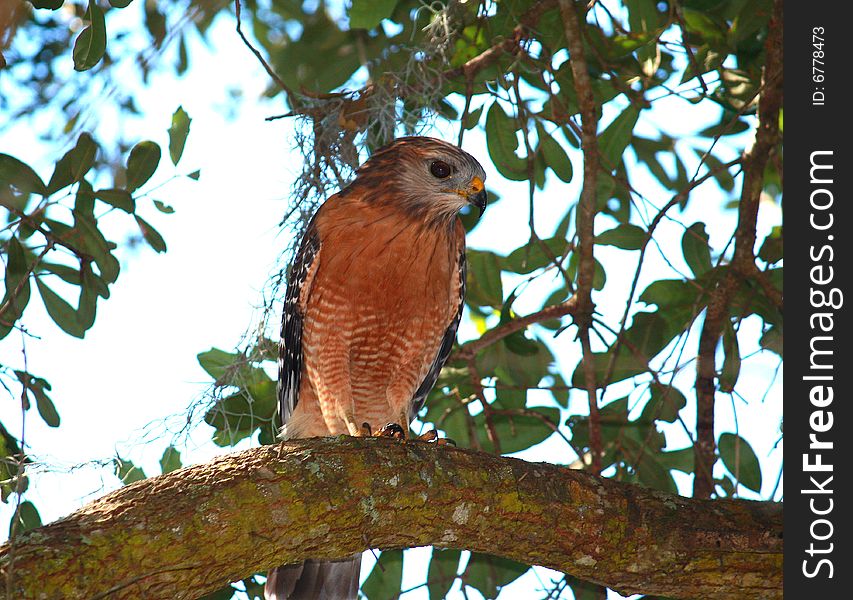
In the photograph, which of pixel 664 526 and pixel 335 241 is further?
pixel 335 241

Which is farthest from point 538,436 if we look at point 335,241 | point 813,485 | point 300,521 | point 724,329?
point 300,521

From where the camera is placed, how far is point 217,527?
9.42 ft

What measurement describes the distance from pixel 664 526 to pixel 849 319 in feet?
3.42

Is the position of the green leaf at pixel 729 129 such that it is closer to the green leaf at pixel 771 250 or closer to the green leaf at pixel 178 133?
the green leaf at pixel 771 250

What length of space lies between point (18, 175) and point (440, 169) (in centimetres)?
209

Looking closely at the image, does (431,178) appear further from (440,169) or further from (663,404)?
(663,404)

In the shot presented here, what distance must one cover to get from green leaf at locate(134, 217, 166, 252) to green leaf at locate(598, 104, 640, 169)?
2.39 m

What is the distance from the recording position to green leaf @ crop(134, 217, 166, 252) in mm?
4320

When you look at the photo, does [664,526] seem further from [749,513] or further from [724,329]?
[724,329]

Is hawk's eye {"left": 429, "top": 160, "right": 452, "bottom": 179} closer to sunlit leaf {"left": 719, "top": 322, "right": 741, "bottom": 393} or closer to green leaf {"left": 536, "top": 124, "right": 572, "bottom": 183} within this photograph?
green leaf {"left": 536, "top": 124, "right": 572, "bottom": 183}

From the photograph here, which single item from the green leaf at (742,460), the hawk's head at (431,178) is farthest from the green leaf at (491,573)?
the hawk's head at (431,178)

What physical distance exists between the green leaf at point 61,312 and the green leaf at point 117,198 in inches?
23.5

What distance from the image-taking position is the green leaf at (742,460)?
468cm

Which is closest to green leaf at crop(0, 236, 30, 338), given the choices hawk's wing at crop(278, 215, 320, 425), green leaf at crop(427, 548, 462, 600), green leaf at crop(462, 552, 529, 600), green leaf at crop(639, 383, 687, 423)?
hawk's wing at crop(278, 215, 320, 425)
